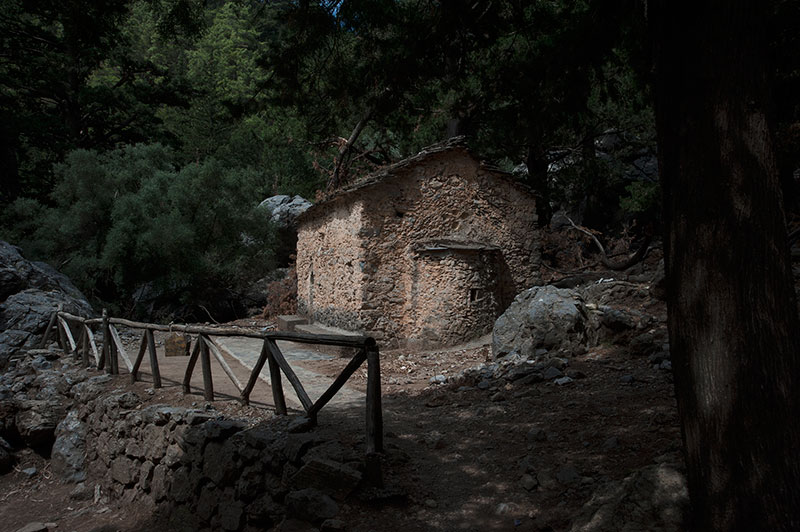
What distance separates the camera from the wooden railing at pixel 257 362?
4.12 m

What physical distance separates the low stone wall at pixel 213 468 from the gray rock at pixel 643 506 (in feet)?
5.88

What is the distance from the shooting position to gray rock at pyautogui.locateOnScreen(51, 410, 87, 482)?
806 cm

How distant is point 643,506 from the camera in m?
2.83

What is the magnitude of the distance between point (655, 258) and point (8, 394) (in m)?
16.1

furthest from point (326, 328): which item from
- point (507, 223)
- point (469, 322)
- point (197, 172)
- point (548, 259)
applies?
point (197, 172)

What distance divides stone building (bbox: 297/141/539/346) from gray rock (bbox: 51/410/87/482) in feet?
17.8

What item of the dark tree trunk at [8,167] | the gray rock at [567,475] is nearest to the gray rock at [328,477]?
the gray rock at [567,475]

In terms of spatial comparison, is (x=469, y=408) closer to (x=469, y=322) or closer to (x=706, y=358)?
(x=706, y=358)

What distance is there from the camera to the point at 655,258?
13.7 meters

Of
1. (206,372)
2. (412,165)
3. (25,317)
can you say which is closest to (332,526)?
(206,372)

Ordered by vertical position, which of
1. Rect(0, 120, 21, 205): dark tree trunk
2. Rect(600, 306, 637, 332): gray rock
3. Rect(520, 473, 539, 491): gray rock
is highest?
Rect(0, 120, 21, 205): dark tree trunk

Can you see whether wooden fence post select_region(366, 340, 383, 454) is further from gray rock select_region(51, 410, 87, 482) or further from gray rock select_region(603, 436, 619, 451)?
gray rock select_region(51, 410, 87, 482)

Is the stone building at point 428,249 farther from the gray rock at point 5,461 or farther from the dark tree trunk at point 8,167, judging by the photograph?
the dark tree trunk at point 8,167

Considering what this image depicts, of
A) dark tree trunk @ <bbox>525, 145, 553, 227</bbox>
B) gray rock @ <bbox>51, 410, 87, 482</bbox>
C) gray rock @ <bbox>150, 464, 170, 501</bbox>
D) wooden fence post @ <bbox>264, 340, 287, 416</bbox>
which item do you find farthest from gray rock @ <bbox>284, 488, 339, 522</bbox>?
dark tree trunk @ <bbox>525, 145, 553, 227</bbox>
